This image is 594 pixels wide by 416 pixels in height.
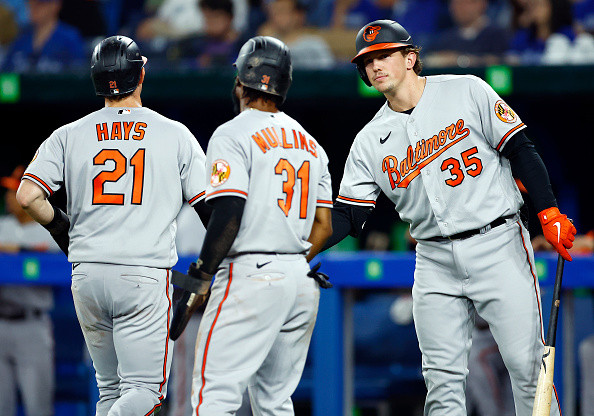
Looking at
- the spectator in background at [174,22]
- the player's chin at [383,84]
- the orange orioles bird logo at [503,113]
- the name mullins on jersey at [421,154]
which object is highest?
the spectator in background at [174,22]

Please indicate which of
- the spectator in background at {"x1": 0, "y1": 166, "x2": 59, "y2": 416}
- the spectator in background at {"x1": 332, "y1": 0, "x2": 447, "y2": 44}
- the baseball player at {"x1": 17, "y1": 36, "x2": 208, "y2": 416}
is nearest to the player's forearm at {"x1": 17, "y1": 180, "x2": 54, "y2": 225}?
the baseball player at {"x1": 17, "y1": 36, "x2": 208, "y2": 416}

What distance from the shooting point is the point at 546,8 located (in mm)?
5938

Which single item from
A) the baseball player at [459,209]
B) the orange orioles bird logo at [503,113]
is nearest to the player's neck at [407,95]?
the baseball player at [459,209]

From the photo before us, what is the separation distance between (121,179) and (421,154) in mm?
1097

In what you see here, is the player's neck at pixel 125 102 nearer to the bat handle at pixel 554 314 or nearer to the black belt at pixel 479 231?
the black belt at pixel 479 231

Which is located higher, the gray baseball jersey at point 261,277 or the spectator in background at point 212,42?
the spectator in background at point 212,42

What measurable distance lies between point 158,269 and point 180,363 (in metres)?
1.87

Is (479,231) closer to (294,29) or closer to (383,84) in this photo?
(383,84)

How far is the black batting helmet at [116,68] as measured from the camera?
3.08 metres

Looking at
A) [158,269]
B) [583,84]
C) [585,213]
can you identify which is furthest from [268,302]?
[585,213]

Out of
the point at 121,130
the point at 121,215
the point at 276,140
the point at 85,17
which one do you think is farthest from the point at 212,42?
the point at 276,140

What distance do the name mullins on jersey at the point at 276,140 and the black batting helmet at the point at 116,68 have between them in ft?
2.20

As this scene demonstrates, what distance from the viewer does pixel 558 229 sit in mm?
2812

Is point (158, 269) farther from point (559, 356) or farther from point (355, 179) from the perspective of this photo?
point (559, 356)
